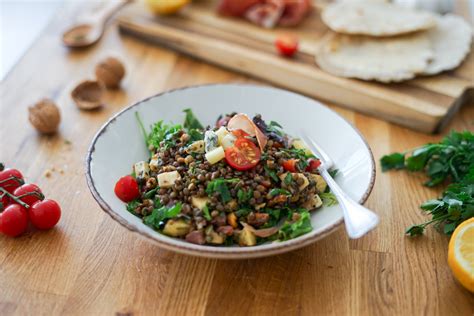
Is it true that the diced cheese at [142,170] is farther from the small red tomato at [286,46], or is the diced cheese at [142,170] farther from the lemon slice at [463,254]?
the small red tomato at [286,46]

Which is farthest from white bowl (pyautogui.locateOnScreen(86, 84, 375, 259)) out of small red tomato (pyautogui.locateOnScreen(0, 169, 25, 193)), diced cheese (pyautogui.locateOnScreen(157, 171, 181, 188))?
small red tomato (pyautogui.locateOnScreen(0, 169, 25, 193))

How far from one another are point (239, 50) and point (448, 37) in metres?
2.04

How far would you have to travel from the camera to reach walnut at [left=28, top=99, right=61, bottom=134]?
14.7 feet

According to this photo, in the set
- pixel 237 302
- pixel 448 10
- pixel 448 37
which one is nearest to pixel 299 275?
pixel 237 302

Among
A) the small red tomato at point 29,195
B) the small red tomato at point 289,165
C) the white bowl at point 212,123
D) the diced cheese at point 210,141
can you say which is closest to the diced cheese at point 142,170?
the white bowl at point 212,123

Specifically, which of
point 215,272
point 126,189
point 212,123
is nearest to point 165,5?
point 212,123

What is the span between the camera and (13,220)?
11.3 ft

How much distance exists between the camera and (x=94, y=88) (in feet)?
16.4

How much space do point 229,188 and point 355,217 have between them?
29.4 inches

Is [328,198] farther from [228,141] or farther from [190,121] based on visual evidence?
[190,121]

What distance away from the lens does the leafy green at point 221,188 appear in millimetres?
3191

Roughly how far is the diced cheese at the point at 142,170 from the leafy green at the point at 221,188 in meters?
0.54

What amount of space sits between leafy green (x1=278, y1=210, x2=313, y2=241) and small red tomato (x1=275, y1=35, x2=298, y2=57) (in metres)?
2.42

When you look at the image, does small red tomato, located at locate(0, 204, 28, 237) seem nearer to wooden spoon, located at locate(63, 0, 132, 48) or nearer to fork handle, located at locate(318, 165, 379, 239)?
fork handle, located at locate(318, 165, 379, 239)
